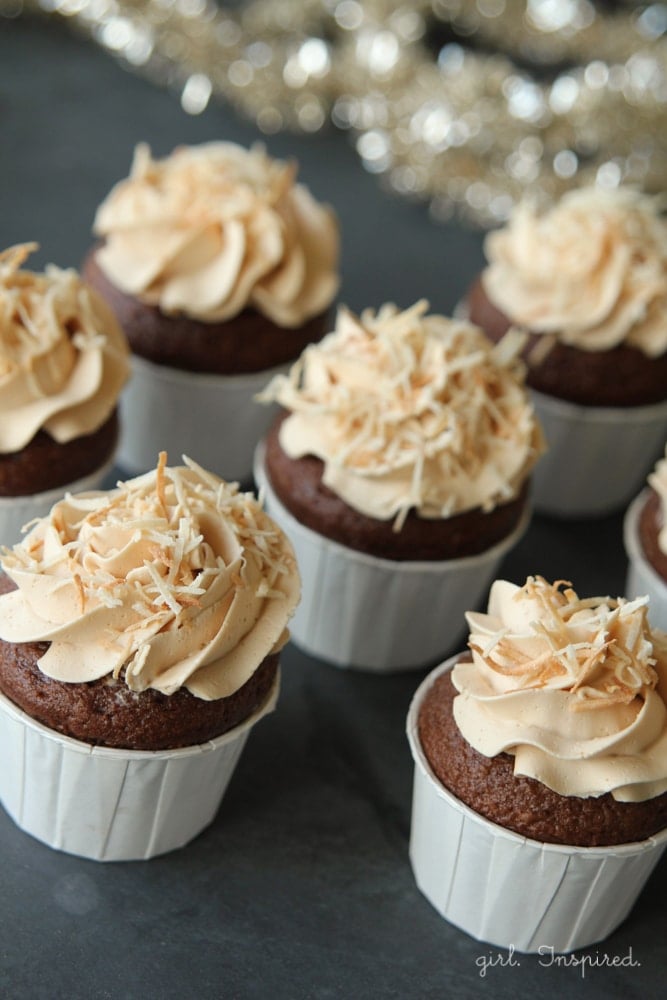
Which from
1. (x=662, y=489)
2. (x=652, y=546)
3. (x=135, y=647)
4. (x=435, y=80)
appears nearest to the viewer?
(x=135, y=647)

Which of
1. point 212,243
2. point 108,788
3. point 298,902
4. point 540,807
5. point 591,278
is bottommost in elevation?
point 298,902

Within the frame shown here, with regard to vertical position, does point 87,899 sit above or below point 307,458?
below

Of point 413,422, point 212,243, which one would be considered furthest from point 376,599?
point 212,243

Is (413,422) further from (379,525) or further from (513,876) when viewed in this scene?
(513,876)

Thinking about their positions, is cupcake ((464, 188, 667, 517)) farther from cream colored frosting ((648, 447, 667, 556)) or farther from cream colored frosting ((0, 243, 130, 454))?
cream colored frosting ((0, 243, 130, 454))

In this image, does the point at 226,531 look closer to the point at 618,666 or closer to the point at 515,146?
the point at 618,666

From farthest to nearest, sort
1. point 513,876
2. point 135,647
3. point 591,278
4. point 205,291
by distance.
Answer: point 591,278, point 205,291, point 513,876, point 135,647

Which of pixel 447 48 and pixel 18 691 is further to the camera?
pixel 447 48

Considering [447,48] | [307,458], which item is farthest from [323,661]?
[447,48]
